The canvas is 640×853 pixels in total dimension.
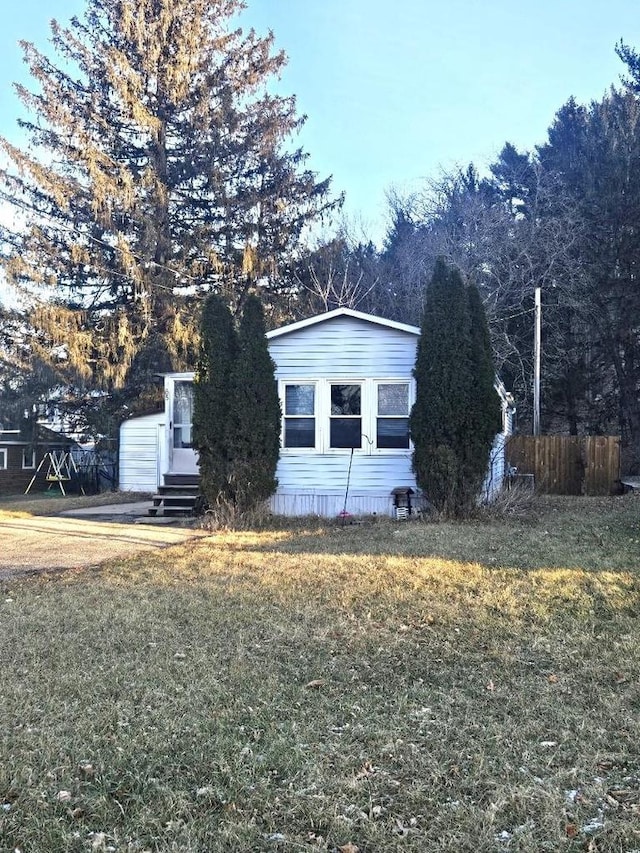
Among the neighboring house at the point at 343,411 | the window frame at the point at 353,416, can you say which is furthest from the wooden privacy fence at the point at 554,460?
the window frame at the point at 353,416

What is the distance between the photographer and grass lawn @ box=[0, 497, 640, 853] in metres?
2.63

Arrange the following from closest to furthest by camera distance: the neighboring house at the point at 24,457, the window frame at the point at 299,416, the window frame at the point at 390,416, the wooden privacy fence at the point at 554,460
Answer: the window frame at the point at 390,416
the window frame at the point at 299,416
the wooden privacy fence at the point at 554,460
the neighboring house at the point at 24,457

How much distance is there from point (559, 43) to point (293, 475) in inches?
442

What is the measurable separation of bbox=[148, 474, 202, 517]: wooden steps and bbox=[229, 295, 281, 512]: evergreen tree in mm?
1541

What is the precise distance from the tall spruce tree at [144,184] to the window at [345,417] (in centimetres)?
999

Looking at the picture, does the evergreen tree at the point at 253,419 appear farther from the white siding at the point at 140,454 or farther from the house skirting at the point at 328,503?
the white siding at the point at 140,454

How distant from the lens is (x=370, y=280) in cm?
2494

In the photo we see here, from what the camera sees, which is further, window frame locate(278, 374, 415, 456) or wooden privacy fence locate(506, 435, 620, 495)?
wooden privacy fence locate(506, 435, 620, 495)

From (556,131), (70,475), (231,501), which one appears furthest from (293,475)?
(556,131)

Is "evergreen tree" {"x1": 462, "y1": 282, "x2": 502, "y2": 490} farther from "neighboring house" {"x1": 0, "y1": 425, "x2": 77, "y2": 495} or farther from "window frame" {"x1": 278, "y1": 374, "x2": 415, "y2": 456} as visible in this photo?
"neighboring house" {"x1": 0, "y1": 425, "x2": 77, "y2": 495}

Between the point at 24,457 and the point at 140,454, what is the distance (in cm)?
623

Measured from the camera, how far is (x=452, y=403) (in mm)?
11250

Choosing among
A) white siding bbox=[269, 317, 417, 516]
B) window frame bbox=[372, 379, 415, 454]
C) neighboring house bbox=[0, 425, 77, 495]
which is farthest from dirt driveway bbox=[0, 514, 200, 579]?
neighboring house bbox=[0, 425, 77, 495]

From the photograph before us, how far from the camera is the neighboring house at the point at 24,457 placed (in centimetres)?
2319
